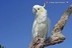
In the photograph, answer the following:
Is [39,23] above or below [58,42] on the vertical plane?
above

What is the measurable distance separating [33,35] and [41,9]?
2.49 feet

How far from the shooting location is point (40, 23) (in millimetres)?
9352

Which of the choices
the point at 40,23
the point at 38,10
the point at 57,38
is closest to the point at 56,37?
the point at 57,38

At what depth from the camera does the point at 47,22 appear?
936 centimetres

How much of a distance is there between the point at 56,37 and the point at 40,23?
63 centimetres

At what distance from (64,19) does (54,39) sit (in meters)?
0.63

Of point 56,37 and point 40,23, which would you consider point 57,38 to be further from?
point 40,23

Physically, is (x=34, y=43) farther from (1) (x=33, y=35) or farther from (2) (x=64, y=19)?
(2) (x=64, y=19)

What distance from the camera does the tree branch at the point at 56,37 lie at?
29.6ft

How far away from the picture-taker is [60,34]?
29.9 feet

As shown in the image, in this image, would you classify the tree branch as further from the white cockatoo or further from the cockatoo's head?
the cockatoo's head

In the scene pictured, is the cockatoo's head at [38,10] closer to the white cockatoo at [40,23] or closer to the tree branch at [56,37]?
the white cockatoo at [40,23]

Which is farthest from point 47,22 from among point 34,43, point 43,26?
point 34,43

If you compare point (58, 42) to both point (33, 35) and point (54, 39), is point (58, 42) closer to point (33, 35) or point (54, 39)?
point (54, 39)
